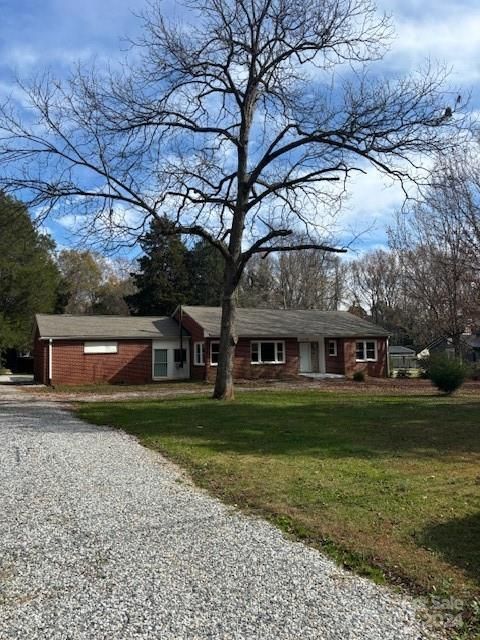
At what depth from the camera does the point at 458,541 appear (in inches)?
199

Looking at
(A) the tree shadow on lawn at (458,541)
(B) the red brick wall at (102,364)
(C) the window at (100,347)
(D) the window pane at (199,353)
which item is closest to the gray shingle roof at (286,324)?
(D) the window pane at (199,353)

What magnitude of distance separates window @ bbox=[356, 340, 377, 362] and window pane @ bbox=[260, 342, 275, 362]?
18.5 ft

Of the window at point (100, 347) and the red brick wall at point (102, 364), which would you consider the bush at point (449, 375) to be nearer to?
the red brick wall at point (102, 364)

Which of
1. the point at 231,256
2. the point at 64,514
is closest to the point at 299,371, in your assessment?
the point at 231,256

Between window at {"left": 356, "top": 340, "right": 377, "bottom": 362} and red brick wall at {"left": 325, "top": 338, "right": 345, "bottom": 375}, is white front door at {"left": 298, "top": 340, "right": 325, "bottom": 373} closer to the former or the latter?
red brick wall at {"left": 325, "top": 338, "right": 345, "bottom": 375}

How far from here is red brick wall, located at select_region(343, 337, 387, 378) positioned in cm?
3438

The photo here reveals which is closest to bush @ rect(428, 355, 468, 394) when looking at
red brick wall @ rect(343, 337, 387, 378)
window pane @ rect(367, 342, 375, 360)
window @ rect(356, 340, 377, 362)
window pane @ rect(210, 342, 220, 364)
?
window pane @ rect(210, 342, 220, 364)

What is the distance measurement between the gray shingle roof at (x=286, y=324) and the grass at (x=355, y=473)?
16024 mm

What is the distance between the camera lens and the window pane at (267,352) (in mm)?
32625

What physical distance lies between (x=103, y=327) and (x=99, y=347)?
4.69 ft

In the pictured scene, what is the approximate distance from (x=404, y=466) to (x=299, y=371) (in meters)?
25.5

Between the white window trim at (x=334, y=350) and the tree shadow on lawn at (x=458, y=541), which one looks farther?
the white window trim at (x=334, y=350)

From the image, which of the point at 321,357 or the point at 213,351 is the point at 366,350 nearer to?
the point at 321,357

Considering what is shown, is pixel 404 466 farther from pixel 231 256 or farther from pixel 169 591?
pixel 231 256
